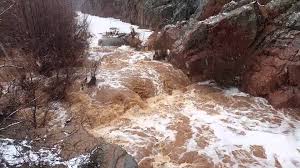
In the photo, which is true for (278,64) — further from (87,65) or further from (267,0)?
(87,65)

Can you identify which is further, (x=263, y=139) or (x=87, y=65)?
(x=87, y=65)

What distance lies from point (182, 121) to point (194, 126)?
0.29 metres

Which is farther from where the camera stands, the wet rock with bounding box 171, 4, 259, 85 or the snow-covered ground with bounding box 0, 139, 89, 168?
the wet rock with bounding box 171, 4, 259, 85

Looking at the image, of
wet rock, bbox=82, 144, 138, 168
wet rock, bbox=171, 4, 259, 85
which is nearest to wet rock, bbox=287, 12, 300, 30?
wet rock, bbox=171, 4, 259, 85

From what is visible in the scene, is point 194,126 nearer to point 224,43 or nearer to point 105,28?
point 224,43

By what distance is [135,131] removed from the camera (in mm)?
6758

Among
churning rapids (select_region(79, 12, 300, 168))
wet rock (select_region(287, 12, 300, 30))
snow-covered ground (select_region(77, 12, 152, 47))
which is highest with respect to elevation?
wet rock (select_region(287, 12, 300, 30))

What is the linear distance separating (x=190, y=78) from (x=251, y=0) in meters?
2.57

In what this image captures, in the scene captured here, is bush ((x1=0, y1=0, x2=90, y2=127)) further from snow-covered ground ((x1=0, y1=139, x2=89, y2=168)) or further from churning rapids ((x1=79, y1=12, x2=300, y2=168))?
snow-covered ground ((x1=0, y1=139, x2=89, y2=168))

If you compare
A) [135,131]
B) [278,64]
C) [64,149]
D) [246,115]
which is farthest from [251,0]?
[64,149]

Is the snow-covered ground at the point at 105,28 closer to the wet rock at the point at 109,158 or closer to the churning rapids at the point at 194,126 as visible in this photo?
the churning rapids at the point at 194,126

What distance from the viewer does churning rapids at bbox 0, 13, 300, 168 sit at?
6121 millimetres

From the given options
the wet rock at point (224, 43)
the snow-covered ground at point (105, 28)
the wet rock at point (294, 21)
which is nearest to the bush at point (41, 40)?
the wet rock at point (224, 43)

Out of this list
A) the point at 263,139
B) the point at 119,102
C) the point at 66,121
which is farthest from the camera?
the point at 119,102
